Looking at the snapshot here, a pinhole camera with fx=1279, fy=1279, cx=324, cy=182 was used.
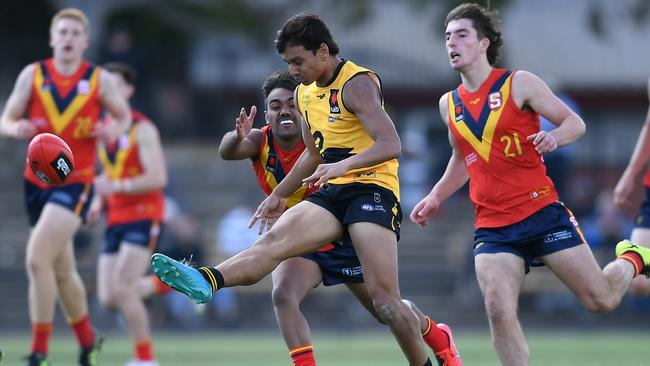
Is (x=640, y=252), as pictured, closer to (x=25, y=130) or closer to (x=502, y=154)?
(x=502, y=154)

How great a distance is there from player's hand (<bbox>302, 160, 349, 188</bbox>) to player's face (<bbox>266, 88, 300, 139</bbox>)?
1.05 meters

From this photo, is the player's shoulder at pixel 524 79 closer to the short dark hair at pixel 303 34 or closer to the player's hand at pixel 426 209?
the player's hand at pixel 426 209

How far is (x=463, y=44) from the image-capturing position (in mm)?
8906

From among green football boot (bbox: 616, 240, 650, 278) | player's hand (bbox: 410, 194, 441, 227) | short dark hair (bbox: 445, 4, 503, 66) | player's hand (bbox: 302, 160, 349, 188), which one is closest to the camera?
player's hand (bbox: 302, 160, 349, 188)

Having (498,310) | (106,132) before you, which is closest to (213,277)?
(498,310)

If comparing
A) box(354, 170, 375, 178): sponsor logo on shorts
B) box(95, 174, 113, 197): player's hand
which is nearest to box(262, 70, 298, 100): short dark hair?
box(354, 170, 375, 178): sponsor logo on shorts

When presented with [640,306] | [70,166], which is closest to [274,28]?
[640,306]

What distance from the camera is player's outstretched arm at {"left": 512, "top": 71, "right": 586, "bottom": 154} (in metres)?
8.41

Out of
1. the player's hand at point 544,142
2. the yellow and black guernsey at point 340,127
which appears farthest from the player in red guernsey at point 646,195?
the yellow and black guernsey at point 340,127

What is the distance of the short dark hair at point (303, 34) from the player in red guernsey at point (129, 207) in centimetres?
464

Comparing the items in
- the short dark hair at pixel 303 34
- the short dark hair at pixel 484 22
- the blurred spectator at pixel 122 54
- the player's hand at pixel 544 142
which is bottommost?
the player's hand at pixel 544 142

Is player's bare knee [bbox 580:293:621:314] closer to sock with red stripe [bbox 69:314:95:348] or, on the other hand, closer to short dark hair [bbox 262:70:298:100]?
short dark hair [bbox 262:70:298:100]

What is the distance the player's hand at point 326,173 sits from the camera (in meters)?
8.05

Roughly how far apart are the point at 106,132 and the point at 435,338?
13.1 ft
